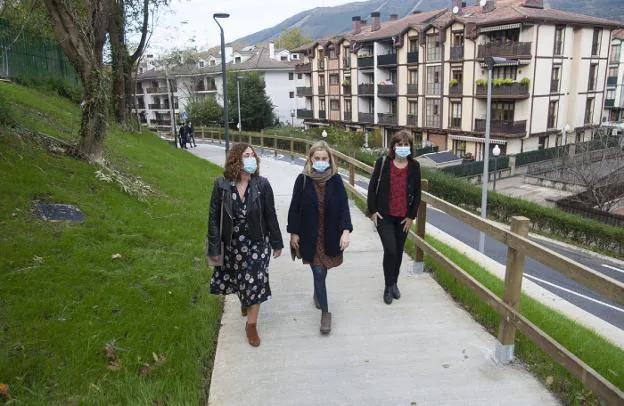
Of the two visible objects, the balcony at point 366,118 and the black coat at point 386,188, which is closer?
the black coat at point 386,188

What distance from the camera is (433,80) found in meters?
41.8

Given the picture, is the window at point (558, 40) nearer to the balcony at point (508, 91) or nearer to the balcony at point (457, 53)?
the balcony at point (508, 91)

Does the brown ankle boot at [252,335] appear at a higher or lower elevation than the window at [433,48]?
lower

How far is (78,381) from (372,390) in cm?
190

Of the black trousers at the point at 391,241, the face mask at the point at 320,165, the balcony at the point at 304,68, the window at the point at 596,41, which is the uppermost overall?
the window at the point at 596,41

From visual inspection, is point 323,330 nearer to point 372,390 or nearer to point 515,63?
point 372,390

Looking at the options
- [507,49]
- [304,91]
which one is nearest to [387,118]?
[507,49]

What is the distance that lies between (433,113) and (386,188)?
3943 cm

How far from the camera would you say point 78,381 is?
3.26 m

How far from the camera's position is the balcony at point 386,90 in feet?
150

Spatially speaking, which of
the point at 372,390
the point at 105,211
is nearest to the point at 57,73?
the point at 105,211

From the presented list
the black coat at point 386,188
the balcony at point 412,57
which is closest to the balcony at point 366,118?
the balcony at point 412,57

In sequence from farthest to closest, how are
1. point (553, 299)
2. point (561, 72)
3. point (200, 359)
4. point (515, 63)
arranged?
point (561, 72) → point (515, 63) → point (553, 299) → point (200, 359)

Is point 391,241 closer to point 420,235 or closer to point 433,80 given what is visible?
point 420,235
